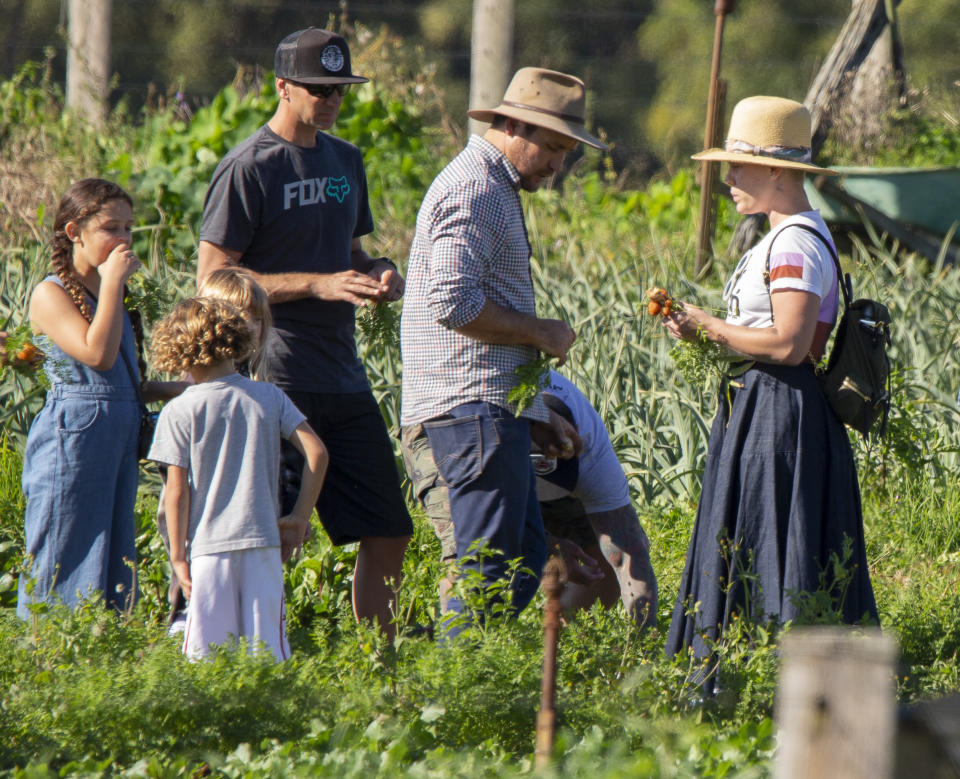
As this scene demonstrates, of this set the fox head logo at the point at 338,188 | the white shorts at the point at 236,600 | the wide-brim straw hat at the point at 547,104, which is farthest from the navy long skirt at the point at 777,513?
the fox head logo at the point at 338,188

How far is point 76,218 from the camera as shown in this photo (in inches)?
135

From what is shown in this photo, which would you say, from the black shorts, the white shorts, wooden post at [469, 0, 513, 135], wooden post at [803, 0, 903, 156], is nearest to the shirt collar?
the black shorts

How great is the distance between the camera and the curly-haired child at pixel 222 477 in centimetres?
309

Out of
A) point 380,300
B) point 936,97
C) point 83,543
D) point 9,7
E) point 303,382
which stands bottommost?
point 83,543

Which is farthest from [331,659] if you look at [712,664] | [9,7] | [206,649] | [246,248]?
[9,7]

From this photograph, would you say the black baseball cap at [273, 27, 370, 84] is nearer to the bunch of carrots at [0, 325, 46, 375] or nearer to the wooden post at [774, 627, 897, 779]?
the bunch of carrots at [0, 325, 46, 375]

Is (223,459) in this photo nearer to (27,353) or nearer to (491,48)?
(27,353)

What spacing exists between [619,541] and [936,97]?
10225 millimetres

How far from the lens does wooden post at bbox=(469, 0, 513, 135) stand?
363 inches

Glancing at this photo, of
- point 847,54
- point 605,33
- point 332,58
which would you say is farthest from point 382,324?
point 605,33

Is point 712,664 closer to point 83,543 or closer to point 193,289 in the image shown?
point 83,543

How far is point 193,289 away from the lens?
5.36m

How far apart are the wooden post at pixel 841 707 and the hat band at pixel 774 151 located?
6.56 ft

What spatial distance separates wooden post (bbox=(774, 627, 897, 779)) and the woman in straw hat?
1.65m
